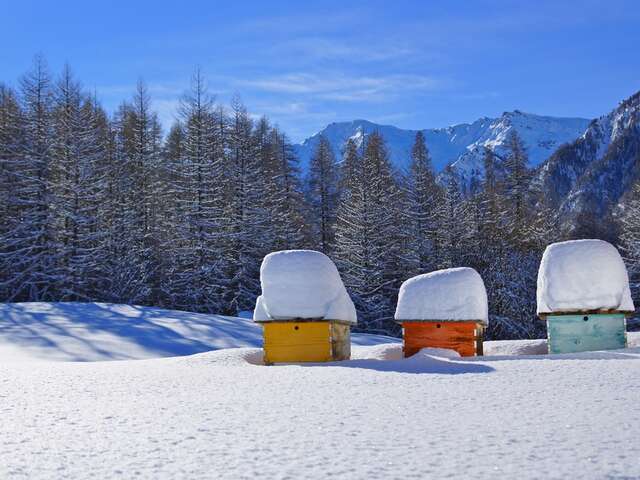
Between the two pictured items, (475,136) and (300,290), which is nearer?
(300,290)

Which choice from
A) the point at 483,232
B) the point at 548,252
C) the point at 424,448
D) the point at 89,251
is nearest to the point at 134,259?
the point at 89,251

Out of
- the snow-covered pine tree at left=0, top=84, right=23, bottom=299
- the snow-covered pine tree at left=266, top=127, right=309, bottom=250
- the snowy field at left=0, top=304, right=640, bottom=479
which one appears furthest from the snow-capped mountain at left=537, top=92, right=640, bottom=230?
the snowy field at left=0, top=304, right=640, bottom=479

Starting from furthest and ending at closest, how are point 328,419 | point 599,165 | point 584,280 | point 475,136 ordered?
point 475,136
point 599,165
point 584,280
point 328,419

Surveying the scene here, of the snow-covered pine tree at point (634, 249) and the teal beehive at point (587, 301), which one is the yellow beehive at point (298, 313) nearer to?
the teal beehive at point (587, 301)

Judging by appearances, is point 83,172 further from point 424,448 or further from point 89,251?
point 424,448

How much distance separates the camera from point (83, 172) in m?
28.2

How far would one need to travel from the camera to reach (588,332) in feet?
40.2

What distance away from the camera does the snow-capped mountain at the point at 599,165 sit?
77750mm

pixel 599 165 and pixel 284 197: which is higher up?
pixel 599 165

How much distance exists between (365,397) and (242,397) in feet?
4.82

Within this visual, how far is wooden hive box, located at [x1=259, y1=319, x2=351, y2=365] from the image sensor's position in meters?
11.9

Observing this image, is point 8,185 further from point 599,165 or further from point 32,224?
point 599,165

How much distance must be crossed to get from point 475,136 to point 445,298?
182462mm

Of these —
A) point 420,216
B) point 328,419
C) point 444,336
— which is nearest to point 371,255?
point 420,216
